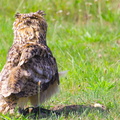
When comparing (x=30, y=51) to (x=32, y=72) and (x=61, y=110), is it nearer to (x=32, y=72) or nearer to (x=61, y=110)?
(x=32, y=72)

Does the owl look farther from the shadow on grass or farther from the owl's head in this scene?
the shadow on grass

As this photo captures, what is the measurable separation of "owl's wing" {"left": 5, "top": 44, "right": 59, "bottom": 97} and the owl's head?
342 millimetres

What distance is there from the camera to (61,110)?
5484 millimetres

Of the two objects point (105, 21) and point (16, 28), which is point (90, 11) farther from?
point (16, 28)

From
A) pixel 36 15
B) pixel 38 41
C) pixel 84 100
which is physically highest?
pixel 36 15

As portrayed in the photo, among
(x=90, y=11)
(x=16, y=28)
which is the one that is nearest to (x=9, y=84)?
(x=16, y=28)

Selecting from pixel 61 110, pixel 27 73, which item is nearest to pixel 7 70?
pixel 27 73

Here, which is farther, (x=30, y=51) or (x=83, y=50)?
(x=83, y=50)

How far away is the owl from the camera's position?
182 inches

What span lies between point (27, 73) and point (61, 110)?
1.07 m

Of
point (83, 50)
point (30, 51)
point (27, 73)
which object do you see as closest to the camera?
point (27, 73)

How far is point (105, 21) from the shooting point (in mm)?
11281

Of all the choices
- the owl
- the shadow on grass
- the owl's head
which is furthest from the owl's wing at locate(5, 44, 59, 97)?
the shadow on grass

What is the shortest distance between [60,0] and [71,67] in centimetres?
511
